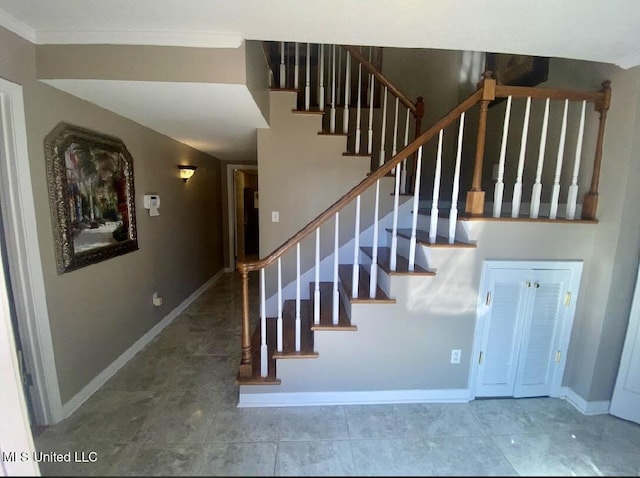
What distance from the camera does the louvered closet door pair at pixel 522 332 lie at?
192 cm

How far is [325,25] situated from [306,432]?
7.60ft

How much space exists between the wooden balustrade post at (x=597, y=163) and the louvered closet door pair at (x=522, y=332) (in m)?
0.45

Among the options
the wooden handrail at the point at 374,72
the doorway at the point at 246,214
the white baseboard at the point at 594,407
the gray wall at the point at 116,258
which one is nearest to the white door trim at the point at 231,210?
the doorway at the point at 246,214

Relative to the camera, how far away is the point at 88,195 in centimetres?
196

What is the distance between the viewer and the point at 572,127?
6.81 feet

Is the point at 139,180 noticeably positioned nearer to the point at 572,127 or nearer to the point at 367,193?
the point at 367,193

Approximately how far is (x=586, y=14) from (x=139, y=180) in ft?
10.8

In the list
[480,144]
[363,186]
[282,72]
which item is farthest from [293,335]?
[282,72]

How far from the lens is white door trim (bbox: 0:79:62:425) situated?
1.47 m

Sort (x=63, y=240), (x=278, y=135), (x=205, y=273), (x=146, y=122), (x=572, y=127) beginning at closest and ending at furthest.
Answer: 1. (x=63, y=240)
2. (x=572, y=127)
3. (x=146, y=122)
4. (x=278, y=135)
5. (x=205, y=273)

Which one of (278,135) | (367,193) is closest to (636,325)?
(367,193)

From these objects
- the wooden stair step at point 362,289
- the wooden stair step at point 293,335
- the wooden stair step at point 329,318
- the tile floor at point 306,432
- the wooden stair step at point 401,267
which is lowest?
the tile floor at point 306,432

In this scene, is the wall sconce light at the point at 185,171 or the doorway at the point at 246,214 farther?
the doorway at the point at 246,214

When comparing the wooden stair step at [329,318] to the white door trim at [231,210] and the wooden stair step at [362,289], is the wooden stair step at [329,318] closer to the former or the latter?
the wooden stair step at [362,289]
